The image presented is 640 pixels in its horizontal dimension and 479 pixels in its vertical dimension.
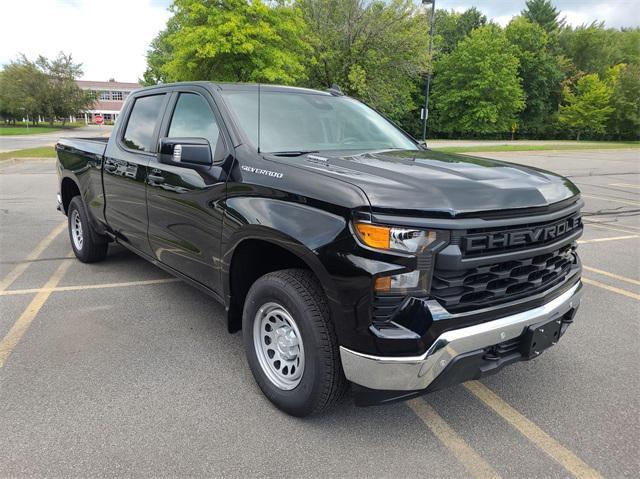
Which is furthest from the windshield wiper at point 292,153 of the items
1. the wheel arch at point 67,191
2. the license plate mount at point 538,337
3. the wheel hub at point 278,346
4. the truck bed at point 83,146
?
the wheel arch at point 67,191

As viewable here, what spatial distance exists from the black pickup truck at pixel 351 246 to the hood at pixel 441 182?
0.01 metres

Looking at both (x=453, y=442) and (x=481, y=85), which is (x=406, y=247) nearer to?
(x=453, y=442)

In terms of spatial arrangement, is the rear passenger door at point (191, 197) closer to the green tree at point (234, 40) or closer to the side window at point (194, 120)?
the side window at point (194, 120)

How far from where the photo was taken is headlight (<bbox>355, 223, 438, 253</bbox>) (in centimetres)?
222

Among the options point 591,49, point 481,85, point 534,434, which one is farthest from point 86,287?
point 591,49

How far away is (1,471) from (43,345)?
1450 mm

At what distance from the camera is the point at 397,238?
223 cm

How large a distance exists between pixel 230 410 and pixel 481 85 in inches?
2079

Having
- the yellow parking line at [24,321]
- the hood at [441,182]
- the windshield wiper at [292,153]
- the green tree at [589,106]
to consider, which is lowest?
the yellow parking line at [24,321]

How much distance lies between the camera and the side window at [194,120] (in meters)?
3.38

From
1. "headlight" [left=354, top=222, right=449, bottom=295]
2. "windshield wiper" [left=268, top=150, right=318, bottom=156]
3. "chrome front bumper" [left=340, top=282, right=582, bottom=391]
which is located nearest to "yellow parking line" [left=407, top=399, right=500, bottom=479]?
"chrome front bumper" [left=340, top=282, right=582, bottom=391]

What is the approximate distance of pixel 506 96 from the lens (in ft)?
167

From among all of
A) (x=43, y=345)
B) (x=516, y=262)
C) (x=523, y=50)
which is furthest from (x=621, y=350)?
(x=523, y=50)

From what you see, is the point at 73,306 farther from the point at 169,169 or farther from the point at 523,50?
the point at 523,50
